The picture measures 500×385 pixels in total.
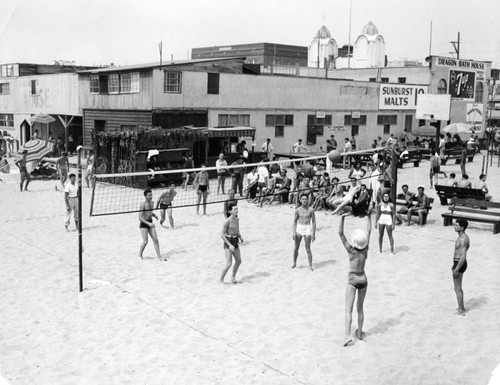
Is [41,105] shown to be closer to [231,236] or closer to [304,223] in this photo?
[304,223]

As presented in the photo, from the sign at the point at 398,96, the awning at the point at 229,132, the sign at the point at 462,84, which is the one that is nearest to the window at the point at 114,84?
the awning at the point at 229,132

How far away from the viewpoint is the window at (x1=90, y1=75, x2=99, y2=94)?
3047 centimetres

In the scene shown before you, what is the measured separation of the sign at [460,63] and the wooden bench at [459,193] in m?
24.8

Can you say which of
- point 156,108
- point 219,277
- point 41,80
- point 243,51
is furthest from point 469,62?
point 243,51

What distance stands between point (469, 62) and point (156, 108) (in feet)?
87.8

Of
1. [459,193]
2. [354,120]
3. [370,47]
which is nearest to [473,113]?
[354,120]

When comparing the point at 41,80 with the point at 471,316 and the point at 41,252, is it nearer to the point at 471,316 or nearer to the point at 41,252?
the point at 41,252

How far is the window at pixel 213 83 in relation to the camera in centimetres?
2817

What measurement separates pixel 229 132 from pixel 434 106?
47.1 feet

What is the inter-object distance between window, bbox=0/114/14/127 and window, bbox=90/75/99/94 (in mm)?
11325

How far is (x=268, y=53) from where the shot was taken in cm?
8250

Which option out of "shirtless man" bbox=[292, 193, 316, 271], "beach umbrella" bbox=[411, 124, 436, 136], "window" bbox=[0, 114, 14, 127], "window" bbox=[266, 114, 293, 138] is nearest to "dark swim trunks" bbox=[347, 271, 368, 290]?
"shirtless man" bbox=[292, 193, 316, 271]

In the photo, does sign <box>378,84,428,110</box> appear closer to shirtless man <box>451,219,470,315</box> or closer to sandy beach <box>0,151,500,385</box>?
sandy beach <box>0,151,500,385</box>

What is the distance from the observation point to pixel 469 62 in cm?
4288
